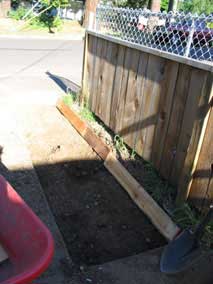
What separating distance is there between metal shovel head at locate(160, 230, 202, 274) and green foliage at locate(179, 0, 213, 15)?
74.3 ft

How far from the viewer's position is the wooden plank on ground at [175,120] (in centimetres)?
309

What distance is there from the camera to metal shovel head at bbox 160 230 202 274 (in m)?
2.39

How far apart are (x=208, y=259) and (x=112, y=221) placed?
848 mm

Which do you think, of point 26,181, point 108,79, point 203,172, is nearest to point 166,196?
point 203,172

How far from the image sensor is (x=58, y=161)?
157 inches

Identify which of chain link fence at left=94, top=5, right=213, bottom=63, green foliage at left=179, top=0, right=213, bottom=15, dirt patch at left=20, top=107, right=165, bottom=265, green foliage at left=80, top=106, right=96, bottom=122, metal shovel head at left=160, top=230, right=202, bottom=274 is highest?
chain link fence at left=94, top=5, right=213, bottom=63

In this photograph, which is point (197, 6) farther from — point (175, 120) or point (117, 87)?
point (175, 120)

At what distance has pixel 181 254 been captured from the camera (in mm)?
2414

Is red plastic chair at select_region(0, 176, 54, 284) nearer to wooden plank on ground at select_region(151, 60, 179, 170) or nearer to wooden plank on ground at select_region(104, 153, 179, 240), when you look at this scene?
wooden plank on ground at select_region(104, 153, 179, 240)

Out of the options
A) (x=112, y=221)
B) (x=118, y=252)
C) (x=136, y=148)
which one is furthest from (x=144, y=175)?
(x=118, y=252)

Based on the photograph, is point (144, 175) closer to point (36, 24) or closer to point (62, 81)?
point (62, 81)

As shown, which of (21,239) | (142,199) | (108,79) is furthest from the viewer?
(108,79)

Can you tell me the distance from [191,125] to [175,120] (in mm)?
261

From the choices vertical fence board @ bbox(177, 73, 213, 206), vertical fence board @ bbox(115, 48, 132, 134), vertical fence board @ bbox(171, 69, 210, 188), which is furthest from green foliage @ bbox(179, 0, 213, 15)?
vertical fence board @ bbox(177, 73, 213, 206)
